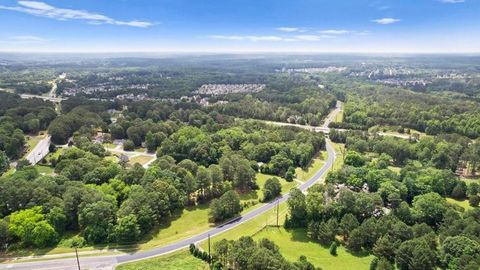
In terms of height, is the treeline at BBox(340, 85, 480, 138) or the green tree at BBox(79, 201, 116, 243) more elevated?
the treeline at BBox(340, 85, 480, 138)

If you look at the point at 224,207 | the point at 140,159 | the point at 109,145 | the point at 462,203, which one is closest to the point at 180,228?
the point at 224,207

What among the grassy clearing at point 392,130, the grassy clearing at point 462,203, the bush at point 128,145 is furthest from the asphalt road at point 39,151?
the grassy clearing at point 392,130

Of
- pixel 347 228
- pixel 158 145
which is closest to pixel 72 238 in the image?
pixel 347 228

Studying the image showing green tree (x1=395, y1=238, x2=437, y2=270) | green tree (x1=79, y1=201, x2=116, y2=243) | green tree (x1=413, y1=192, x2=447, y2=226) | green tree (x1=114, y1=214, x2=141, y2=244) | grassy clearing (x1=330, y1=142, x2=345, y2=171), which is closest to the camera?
green tree (x1=395, y1=238, x2=437, y2=270)

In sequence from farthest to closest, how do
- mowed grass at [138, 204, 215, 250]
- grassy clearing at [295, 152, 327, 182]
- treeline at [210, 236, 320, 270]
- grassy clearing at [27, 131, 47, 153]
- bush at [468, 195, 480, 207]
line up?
grassy clearing at [27, 131, 47, 153]
grassy clearing at [295, 152, 327, 182]
bush at [468, 195, 480, 207]
mowed grass at [138, 204, 215, 250]
treeline at [210, 236, 320, 270]

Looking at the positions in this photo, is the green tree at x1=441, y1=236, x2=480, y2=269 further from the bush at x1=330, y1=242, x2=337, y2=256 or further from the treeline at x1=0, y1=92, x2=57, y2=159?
the treeline at x1=0, y1=92, x2=57, y2=159

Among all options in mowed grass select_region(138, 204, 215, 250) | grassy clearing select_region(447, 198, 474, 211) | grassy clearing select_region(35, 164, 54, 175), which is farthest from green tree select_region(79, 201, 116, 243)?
grassy clearing select_region(447, 198, 474, 211)

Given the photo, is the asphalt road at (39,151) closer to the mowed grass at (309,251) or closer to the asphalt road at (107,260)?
the asphalt road at (107,260)
